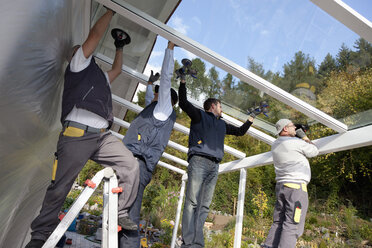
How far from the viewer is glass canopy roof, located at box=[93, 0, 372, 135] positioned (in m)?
2.24

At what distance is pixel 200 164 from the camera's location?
9.32 feet

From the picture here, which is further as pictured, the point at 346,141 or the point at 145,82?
the point at 145,82

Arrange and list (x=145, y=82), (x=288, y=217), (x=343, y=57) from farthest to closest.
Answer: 1. (x=145, y=82)
2. (x=288, y=217)
3. (x=343, y=57)

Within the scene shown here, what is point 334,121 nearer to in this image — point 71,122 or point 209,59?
point 209,59

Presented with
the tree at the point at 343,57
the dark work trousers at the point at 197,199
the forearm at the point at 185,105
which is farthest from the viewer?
the forearm at the point at 185,105

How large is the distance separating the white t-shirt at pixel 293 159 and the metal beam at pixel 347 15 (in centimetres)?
140

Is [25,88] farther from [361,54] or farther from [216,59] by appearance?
[361,54]

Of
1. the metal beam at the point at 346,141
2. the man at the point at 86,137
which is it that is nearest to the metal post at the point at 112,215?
the man at the point at 86,137

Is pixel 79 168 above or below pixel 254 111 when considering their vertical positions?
below

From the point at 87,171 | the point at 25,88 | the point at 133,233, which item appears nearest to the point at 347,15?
the point at 25,88

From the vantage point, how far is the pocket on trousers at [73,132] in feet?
5.96

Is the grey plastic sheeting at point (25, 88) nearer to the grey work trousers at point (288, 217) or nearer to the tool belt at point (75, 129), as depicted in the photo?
the tool belt at point (75, 129)

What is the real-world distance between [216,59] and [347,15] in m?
1.08

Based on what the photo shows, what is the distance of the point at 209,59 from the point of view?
262 centimetres
